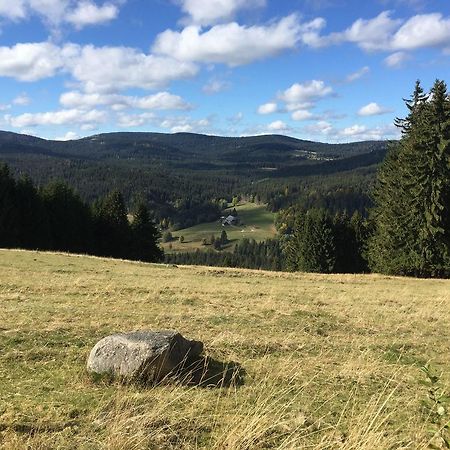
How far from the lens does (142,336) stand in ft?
28.4

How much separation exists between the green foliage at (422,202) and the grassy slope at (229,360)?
891 inches

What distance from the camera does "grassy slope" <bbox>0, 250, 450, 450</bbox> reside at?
5258mm

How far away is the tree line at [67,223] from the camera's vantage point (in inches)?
2238

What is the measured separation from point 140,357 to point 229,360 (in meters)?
2.44

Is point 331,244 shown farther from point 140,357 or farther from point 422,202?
point 140,357

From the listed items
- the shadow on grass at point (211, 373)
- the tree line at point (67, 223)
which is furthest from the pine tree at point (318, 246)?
the shadow on grass at point (211, 373)

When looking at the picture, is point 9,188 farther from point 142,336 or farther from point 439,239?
point 142,336

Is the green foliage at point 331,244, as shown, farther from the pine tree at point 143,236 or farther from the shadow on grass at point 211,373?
the shadow on grass at point 211,373

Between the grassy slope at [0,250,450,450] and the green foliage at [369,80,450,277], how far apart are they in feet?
74.3

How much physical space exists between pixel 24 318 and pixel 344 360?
28.4ft

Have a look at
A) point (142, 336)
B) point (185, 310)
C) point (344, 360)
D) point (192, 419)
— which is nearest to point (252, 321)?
point (185, 310)

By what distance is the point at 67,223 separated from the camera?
2441 inches

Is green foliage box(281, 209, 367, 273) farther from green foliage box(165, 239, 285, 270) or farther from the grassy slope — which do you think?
green foliage box(165, 239, 285, 270)

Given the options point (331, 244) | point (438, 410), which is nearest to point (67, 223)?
point (331, 244)
